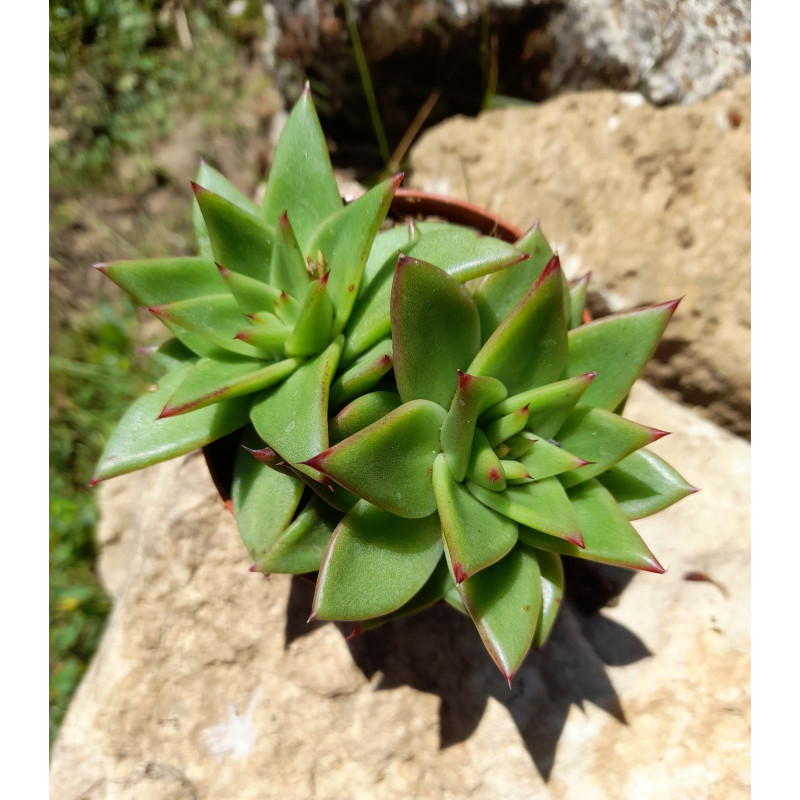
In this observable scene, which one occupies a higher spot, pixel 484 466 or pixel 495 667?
pixel 484 466

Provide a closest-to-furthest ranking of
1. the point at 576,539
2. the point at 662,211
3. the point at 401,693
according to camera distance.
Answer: the point at 576,539 → the point at 401,693 → the point at 662,211

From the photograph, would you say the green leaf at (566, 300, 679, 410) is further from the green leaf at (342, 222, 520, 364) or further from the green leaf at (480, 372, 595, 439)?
the green leaf at (342, 222, 520, 364)

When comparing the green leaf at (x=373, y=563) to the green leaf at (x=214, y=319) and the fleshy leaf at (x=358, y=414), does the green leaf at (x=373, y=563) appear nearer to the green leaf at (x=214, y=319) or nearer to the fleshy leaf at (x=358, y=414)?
the fleshy leaf at (x=358, y=414)

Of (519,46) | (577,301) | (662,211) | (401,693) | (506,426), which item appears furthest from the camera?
(519,46)

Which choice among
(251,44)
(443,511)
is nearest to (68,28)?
(251,44)

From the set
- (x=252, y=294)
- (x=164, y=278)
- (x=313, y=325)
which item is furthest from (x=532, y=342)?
(x=164, y=278)

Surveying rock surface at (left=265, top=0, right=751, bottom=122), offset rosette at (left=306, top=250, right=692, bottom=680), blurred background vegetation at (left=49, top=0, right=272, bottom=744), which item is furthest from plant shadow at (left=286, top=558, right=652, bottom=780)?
rock surface at (left=265, top=0, right=751, bottom=122)

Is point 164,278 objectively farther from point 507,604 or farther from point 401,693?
Answer: point 401,693
